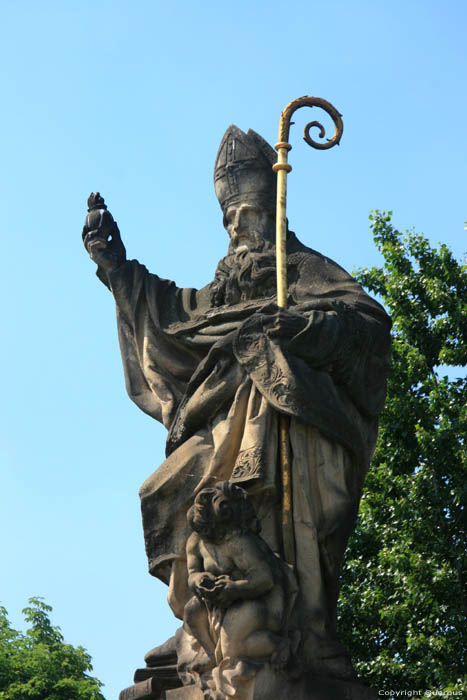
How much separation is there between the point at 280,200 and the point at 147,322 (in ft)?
3.69

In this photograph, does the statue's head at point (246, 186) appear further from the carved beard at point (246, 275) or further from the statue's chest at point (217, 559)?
the statue's chest at point (217, 559)

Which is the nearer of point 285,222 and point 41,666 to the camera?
point 285,222

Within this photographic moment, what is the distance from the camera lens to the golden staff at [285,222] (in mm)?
7031

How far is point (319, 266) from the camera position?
8.02 m

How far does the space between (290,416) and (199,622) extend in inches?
48.7

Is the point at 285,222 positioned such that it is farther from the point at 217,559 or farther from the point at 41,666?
the point at 41,666

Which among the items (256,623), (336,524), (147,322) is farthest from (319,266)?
(256,623)

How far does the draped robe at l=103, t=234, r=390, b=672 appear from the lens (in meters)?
7.05

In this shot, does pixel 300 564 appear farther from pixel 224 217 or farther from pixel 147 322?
pixel 224 217

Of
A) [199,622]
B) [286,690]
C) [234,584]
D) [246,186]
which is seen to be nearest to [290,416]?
[234,584]

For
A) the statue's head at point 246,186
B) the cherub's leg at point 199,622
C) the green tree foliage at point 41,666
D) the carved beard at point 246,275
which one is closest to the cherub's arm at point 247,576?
the cherub's leg at point 199,622

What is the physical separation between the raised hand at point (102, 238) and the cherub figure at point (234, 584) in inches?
80.1

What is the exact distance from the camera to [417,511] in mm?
14578

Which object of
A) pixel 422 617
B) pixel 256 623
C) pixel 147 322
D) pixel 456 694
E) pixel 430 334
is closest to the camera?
pixel 256 623
